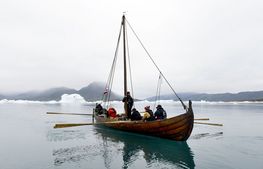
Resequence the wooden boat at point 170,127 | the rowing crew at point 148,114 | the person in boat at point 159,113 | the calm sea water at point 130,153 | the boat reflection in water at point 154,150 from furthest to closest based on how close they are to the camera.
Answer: the person in boat at point 159,113, the rowing crew at point 148,114, the wooden boat at point 170,127, the boat reflection in water at point 154,150, the calm sea water at point 130,153

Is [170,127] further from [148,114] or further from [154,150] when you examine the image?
[148,114]

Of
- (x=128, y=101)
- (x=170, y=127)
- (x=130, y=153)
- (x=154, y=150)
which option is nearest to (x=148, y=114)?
(x=170, y=127)

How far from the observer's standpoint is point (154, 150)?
16.3 m

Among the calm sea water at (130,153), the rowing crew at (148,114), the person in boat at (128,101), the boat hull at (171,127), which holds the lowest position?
the calm sea water at (130,153)

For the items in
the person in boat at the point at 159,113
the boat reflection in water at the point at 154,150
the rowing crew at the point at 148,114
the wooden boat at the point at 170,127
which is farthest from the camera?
the person in boat at the point at 159,113

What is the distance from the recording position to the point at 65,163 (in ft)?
42.6

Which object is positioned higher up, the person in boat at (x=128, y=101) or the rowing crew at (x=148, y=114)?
the person in boat at (x=128, y=101)

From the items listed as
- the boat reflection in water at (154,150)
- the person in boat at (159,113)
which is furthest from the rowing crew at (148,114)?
the boat reflection in water at (154,150)

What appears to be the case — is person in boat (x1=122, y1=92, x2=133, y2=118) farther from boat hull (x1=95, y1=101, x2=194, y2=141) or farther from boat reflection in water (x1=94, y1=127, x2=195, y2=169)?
boat hull (x1=95, y1=101, x2=194, y2=141)

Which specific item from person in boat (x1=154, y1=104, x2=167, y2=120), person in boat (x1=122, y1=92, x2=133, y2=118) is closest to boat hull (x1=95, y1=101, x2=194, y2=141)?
person in boat (x1=154, y1=104, x2=167, y2=120)

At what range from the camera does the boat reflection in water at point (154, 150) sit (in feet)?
44.8

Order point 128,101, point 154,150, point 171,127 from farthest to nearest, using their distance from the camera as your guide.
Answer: point 128,101 → point 171,127 → point 154,150

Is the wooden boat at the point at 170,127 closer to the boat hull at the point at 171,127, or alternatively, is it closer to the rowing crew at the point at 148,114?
the boat hull at the point at 171,127

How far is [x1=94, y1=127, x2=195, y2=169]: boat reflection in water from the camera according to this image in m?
13.7
